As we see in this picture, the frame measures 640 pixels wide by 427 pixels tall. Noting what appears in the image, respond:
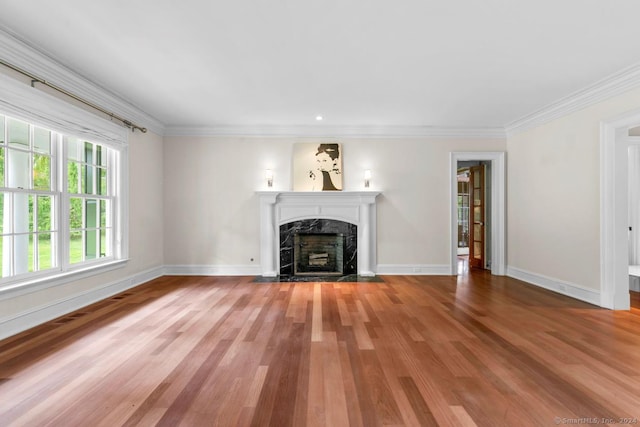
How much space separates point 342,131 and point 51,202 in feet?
14.0

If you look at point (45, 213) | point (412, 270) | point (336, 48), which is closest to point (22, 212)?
point (45, 213)

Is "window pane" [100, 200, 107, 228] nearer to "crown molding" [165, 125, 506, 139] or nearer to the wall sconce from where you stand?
"crown molding" [165, 125, 506, 139]

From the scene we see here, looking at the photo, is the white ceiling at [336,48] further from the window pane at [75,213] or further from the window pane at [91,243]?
the window pane at [91,243]

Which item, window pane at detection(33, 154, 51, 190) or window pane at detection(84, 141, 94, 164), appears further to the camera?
window pane at detection(84, 141, 94, 164)

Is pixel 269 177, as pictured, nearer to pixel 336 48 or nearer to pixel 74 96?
pixel 74 96

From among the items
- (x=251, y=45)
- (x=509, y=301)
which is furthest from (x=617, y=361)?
(x=251, y=45)

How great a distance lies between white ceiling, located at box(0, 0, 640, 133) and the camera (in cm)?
238

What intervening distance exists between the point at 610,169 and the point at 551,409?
3.32 meters

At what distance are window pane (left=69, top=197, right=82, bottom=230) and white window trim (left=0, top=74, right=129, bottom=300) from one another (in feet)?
1.62

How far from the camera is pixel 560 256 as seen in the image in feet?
14.4

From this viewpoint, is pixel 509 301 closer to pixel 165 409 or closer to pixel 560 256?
pixel 560 256

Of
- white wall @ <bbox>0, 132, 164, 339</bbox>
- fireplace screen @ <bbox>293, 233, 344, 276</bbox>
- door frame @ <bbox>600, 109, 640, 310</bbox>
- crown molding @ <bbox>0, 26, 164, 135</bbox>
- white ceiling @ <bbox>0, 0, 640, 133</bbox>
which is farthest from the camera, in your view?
fireplace screen @ <bbox>293, 233, 344, 276</bbox>

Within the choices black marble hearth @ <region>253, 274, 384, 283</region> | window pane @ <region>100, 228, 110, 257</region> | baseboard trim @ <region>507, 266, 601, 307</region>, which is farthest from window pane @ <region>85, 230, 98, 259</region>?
baseboard trim @ <region>507, 266, 601, 307</region>

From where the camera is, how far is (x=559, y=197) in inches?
174
